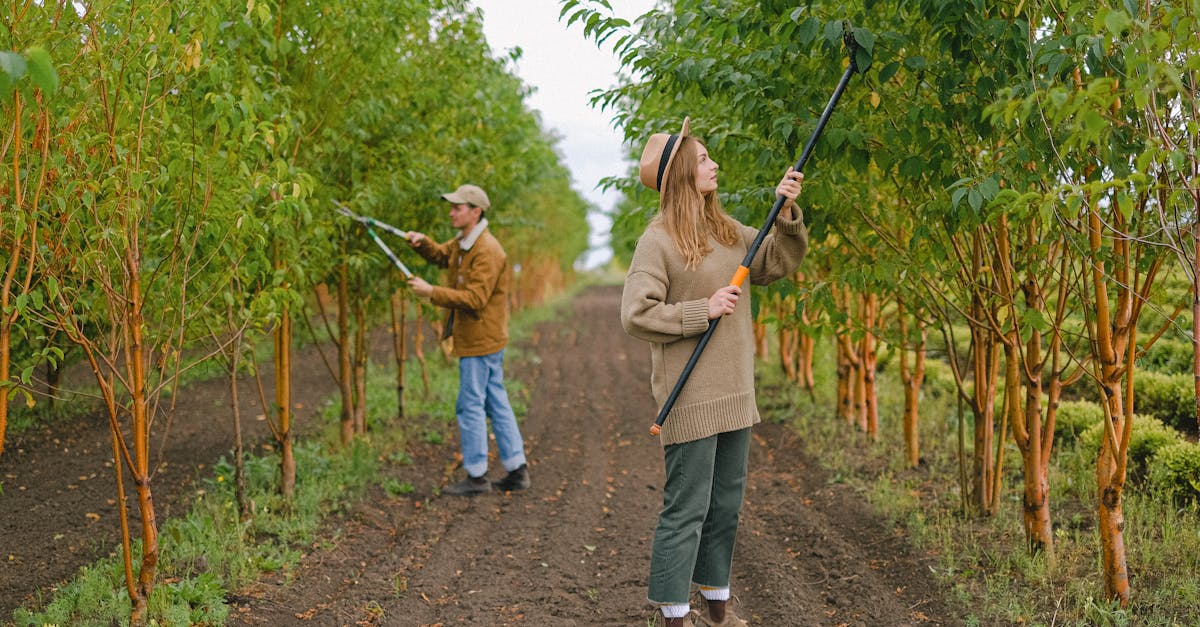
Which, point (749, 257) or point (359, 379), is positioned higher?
point (749, 257)

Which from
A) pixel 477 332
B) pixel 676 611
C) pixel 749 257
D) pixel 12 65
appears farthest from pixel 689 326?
pixel 477 332

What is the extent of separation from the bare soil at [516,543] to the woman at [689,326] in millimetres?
765

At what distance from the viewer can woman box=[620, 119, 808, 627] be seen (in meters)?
3.53

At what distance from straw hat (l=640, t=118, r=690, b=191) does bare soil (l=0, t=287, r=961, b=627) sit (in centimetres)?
205

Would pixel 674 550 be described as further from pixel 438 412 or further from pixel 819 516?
pixel 438 412

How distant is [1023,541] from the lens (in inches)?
187

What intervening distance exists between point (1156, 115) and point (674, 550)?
90.9 inches

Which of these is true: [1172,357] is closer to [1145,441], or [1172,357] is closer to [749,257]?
[1145,441]

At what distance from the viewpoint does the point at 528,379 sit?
13.1 m

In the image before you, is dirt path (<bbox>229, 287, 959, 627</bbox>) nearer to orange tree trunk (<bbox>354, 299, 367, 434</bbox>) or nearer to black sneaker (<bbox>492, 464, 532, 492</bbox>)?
black sneaker (<bbox>492, 464, 532, 492</bbox>)

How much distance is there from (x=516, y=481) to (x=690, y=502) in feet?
11.2

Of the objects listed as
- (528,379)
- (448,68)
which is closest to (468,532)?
(448,68)

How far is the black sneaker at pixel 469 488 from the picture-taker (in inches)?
260

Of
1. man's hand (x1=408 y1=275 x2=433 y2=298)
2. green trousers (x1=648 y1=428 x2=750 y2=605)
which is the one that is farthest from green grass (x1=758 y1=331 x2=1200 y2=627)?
man's hand (x1=408 y1=275 x2=433 y2=298)
